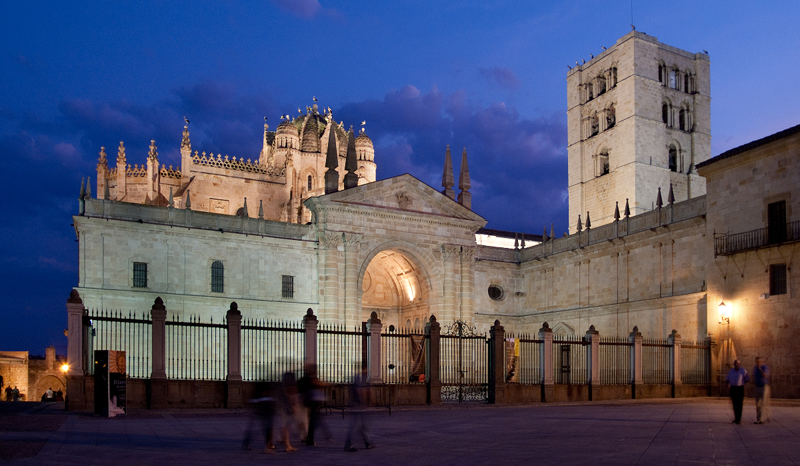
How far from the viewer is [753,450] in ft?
38.1

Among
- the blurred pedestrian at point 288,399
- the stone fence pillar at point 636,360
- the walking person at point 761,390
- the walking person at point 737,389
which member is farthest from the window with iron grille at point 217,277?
the walking person at point 761,390

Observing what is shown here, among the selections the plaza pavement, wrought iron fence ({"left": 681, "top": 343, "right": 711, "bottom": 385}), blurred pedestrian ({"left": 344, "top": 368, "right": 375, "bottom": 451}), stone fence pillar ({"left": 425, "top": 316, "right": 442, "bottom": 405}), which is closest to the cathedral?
wrought iron fence ({"left": 681, "top": 343, "right": 711, "bottom": 385})

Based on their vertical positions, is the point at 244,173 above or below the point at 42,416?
above

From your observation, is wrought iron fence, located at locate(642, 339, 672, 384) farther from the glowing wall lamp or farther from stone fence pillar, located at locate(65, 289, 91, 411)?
stone fence pillar, located at locate(65, 289, 91, 411)

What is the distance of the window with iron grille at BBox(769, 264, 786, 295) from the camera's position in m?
27.6

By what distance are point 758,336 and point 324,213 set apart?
21.8 m

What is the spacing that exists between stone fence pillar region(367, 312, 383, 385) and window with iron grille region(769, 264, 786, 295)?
15183 millimetres

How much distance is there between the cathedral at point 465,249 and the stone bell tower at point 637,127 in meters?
0.19

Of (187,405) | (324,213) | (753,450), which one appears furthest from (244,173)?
(753,450)

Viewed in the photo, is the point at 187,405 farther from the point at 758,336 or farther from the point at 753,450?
the point at 758,336

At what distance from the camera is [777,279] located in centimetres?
2791

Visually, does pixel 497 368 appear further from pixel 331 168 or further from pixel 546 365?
pixel 331 168

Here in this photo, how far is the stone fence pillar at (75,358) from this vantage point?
20406 millimetres

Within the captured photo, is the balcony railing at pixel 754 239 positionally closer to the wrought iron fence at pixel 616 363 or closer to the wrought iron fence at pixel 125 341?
the wrought iron fence at pixel 616 363
